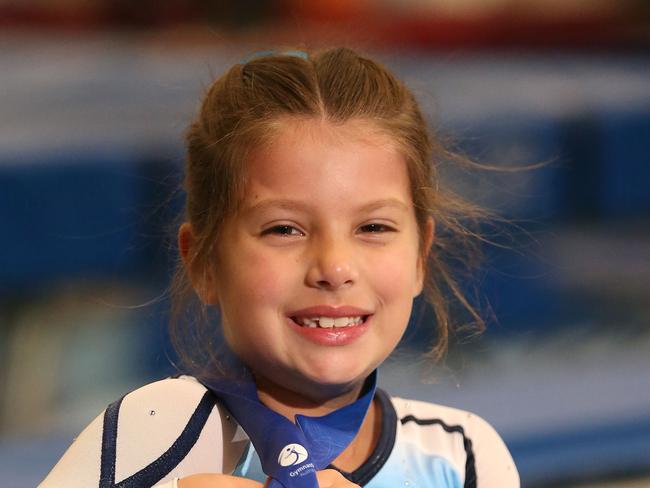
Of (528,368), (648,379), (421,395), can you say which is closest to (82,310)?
(421,395)

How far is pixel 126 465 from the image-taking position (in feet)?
2.48

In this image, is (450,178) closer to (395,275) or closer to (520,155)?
(395,275)

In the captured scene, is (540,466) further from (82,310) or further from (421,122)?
(82,310)

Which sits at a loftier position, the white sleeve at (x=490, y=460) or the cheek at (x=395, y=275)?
the cheek at (x=395, y=275)

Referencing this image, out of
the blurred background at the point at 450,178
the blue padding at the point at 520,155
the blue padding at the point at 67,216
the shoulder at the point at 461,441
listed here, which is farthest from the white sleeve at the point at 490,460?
the blue padding at the point at 520,155

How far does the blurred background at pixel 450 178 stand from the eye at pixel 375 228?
0.31 metres

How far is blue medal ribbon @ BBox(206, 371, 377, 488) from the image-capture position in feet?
2.39

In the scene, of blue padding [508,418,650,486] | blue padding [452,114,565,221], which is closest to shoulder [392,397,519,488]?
blue padding [508,418,650,486]

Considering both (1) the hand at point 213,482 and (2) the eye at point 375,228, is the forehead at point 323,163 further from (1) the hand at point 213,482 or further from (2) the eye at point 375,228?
(1) the hand at point 213,482

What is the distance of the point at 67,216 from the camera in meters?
1.95

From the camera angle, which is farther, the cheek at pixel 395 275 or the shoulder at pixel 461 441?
the shoulder at pixel 461 441

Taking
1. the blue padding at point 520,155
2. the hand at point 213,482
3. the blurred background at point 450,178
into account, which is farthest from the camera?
the blue padding at point 520,155

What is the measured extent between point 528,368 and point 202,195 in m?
1.15

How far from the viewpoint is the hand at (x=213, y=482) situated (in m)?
0.72
